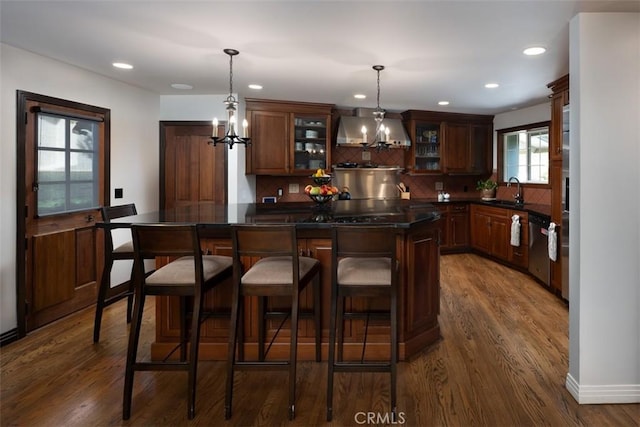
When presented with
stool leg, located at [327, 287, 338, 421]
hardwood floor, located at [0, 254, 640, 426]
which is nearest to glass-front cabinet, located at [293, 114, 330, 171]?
hardwood floor, located at [0, 254, 640, 426]

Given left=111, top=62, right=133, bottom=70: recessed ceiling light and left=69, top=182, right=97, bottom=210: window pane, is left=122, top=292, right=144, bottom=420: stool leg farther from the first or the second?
left=111, top=62, right=133, bottom=70: recessed ceiling light

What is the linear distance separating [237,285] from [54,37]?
8.06 ft

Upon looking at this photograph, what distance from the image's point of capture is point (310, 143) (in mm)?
5586

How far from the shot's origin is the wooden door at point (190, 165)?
4965 millimetres

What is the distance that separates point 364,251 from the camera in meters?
2.10

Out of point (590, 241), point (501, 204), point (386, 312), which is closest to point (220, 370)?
point (386, 312)

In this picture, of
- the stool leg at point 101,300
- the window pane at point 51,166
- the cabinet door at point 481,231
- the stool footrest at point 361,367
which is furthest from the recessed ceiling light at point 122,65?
the cabinet door at point 481,231

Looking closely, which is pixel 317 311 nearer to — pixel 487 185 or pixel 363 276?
pixel 363 276

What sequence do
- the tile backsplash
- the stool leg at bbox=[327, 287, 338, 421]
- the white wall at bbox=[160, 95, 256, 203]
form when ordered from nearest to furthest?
the stool leg at bbox=[327, 287, 338, 421] < the white wall at bbox=[160, 95, 256, 203] < the tile backsplash

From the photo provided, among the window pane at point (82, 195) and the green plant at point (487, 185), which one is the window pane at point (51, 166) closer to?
the window pane at point (82, 195)

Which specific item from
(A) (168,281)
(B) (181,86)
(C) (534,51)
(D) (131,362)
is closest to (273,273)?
(A) (168,281)

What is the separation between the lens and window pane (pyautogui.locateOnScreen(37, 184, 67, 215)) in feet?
11.1

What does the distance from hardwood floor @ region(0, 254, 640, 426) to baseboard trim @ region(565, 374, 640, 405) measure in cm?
4

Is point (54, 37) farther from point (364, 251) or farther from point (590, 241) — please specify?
point (590, 241)
